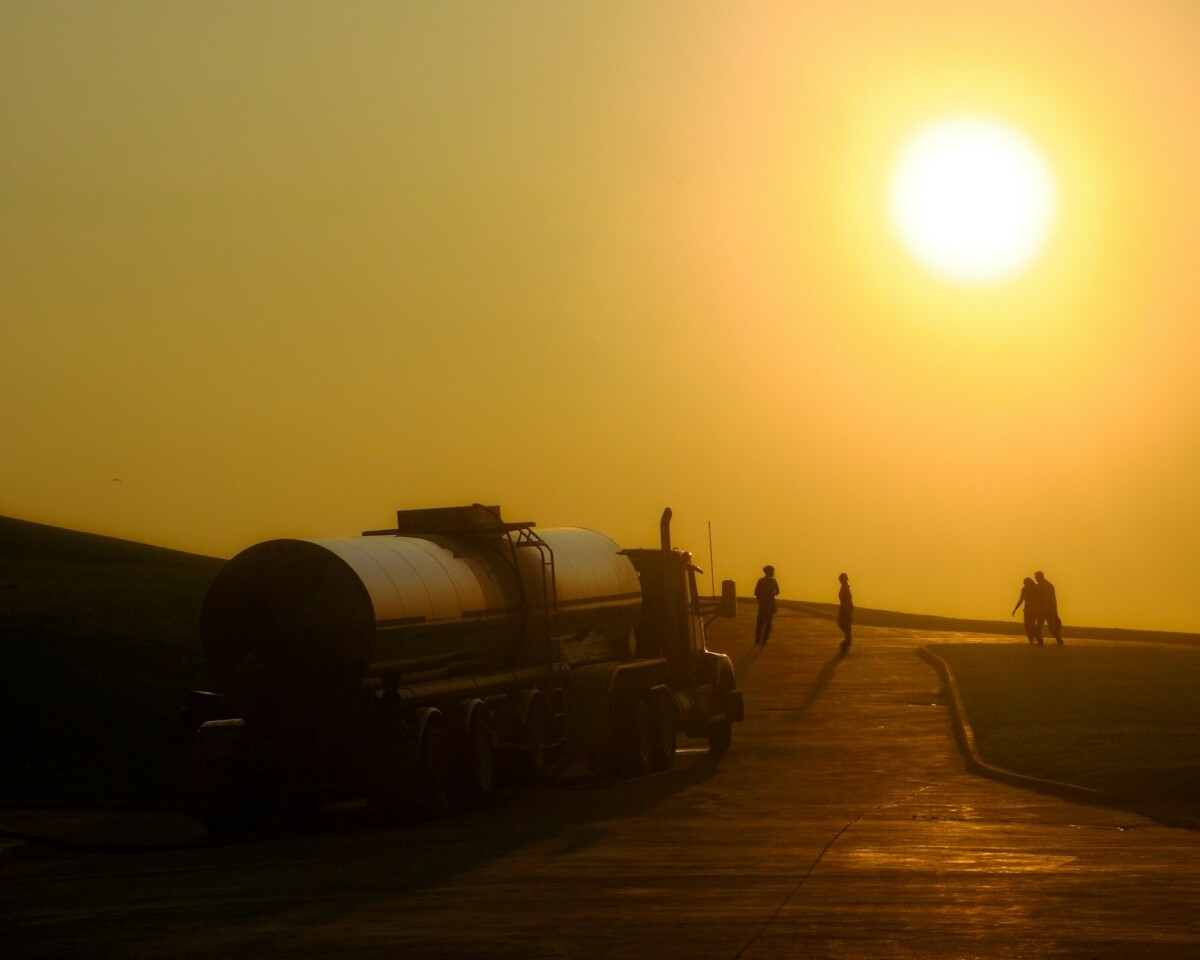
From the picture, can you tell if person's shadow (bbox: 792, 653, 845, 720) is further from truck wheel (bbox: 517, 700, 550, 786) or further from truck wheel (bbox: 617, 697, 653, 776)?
truck wheel (bbox: 517, 700, 550, 786)

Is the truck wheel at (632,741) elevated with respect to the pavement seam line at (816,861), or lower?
elevated

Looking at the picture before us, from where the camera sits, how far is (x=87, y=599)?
3506 cm

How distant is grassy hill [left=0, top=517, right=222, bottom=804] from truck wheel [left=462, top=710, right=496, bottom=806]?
3339 mm

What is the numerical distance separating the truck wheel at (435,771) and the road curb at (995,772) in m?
7.02

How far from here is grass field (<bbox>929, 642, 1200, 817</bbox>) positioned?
66.6 feet

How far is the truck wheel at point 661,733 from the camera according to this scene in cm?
2417

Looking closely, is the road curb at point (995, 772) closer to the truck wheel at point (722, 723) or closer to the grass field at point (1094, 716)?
the grass field at point (1094, 716)

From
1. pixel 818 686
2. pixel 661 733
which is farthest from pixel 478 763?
pixel 818 686

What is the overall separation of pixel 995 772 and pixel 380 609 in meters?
8.38

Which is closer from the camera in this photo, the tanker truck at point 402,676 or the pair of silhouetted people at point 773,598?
the tanker truck at point 402,676

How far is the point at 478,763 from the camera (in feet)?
65.5

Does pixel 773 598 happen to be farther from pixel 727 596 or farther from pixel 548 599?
pixel 548 599

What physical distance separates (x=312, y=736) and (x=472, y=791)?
7.02 ft

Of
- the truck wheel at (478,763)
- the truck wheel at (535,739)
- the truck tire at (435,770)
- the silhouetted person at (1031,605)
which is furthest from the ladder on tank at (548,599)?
the silhouetted person at (1031,605)
